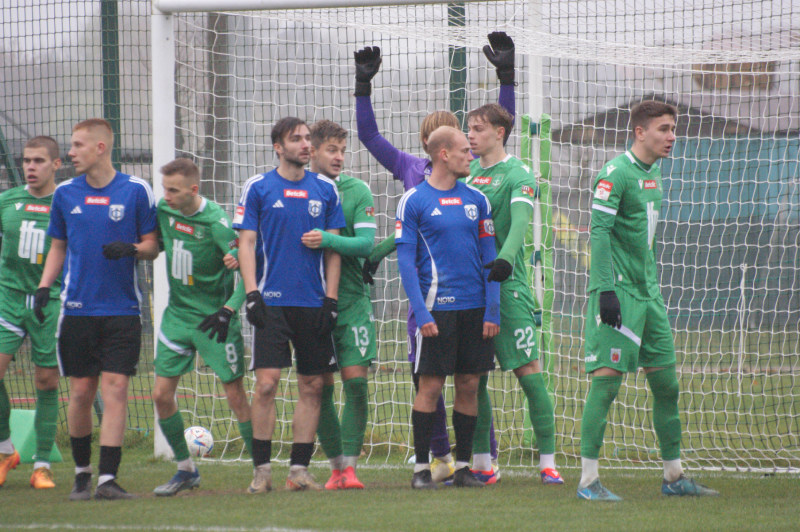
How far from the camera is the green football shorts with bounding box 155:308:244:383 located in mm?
4926

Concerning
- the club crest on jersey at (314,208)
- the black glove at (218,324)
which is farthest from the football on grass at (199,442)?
the club crest on jersey at (314,208)

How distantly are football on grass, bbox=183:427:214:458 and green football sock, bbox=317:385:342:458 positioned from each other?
1.93 metres

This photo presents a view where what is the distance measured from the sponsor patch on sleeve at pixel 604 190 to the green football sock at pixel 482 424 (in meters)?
1.42

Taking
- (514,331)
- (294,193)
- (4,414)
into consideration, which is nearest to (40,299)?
(4,414)

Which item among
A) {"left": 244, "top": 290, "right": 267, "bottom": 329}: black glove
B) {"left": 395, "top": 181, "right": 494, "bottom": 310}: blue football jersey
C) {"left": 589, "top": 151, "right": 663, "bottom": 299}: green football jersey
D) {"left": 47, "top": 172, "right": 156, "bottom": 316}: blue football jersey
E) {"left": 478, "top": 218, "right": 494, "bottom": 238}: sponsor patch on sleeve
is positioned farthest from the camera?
{"left": 478, "top": 218, "right": 494, "bottom": 238}: sponsor patch on sleeve

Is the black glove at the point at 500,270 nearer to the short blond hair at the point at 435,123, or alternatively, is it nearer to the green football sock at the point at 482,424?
the green football sock at the point at 482,424

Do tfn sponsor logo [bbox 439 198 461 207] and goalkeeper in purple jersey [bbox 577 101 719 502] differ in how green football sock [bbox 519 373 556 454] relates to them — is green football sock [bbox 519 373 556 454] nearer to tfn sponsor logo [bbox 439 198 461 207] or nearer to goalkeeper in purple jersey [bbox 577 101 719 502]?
goalkeeper in purple jersey [bbox 577 101 719 502]

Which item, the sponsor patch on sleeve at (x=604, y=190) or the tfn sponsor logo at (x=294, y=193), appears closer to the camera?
the sponsor patch on sleeve at (x=604, y=190)

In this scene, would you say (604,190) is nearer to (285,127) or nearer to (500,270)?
(500,270)

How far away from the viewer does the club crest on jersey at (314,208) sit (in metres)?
4.89

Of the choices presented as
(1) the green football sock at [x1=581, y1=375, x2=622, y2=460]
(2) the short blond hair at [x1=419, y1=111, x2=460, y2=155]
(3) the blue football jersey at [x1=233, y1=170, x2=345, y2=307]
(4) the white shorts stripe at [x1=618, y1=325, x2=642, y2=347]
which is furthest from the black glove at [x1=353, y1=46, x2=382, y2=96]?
(1) the green football sock at [x1=581, y1=375, x2=622, y2=460]

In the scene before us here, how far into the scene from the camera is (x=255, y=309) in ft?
15.1

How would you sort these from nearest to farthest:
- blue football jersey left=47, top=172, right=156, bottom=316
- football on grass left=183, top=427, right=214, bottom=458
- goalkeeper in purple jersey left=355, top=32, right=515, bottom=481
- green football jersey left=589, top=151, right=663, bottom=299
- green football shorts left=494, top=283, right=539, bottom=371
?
green football jersey left=589, top=151, right=663, bottom=299 < blue football jersey left=47, top=172, right=156, bottom=316 < green football shorts left=494, top=283, right=539, bottom=371 < goalkeeper in purple jersey left=355, top=32, right=515, bottom=481 < football on grass left=183, top=427, right=214, bottom=458

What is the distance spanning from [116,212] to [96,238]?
19 cm
